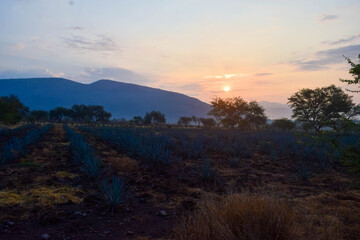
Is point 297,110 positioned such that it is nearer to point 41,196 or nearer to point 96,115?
point 41,196

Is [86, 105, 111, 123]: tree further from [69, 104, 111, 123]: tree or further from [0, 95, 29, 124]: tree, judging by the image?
[0, 95, 29, 124]: tree

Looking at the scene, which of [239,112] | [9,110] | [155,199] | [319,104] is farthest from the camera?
[9,110]

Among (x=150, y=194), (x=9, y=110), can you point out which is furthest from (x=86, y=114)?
(x=150, y=194)

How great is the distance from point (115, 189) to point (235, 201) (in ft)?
7.73

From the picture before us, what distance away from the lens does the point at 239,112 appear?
135 feet

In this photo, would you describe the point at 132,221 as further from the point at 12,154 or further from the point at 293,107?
the point at 293,107

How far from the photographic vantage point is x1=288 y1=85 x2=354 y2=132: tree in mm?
28203

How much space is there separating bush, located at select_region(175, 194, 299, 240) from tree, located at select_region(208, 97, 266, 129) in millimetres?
38364

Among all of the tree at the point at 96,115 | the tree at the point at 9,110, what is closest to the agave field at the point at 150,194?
the tree at the point at 9,110

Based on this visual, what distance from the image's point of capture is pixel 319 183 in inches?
283

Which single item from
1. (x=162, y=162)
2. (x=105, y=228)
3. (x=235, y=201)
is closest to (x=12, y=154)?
(x=162, y=162)

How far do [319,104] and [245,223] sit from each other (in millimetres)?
30323

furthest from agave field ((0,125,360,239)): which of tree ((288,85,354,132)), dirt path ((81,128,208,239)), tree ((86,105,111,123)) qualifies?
tree ((86,105,111,123))

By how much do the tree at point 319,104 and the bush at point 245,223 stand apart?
28.2m
